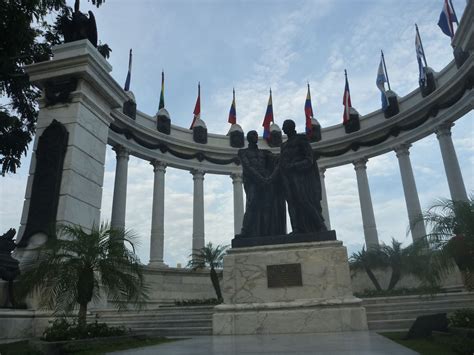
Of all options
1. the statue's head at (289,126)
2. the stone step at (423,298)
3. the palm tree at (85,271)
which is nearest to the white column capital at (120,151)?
the palm tree at (85,271)

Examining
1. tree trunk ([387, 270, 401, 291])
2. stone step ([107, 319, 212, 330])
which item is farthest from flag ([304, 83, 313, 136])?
stone step ([107, 319, 212, 330])

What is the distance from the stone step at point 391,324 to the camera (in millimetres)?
11531

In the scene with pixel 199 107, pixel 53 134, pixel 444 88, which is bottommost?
pixel 53 134

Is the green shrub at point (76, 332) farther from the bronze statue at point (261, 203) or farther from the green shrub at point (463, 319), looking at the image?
the green shrub at point (463, 319)

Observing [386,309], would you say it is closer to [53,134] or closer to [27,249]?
[27,249]

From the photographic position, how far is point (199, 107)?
1747 inches

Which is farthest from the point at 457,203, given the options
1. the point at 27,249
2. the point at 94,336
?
the point at 27,249

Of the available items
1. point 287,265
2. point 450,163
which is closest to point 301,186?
point 287,265

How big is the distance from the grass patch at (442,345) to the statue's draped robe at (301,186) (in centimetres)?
473

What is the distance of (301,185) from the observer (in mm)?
13094

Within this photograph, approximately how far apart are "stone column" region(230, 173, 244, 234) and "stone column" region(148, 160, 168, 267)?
820 centimetres

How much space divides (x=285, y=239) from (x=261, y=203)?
184cm

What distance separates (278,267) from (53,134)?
14.3m

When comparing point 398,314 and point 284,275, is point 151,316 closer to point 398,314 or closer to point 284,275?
point 284,275
